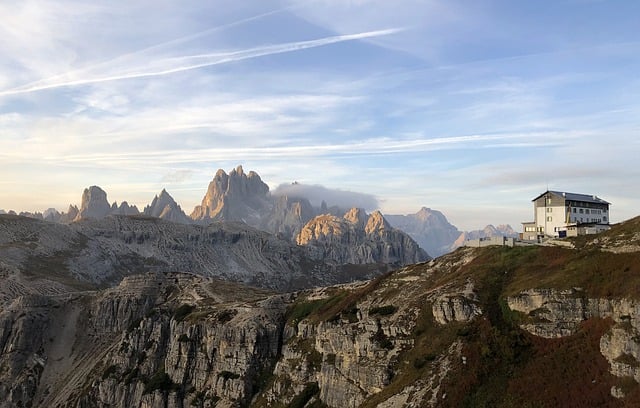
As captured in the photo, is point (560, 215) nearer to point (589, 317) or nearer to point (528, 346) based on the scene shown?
point (589, 317)

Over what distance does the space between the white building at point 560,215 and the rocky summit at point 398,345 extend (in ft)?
73.8

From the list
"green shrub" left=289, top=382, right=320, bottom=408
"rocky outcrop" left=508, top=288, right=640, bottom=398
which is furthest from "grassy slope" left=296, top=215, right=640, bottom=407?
"green shrub" left=289, top=382, right=320, bottom=408

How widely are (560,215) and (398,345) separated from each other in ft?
178

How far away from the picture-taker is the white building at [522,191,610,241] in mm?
115206

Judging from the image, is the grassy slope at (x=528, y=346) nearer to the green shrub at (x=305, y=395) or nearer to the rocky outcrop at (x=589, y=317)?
the rocky outcrop at (x=589, y=317)

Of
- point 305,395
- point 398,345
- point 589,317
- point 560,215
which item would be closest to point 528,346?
→ point 589,317

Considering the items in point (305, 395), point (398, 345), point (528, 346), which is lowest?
point (305, 395)

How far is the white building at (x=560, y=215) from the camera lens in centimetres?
11521

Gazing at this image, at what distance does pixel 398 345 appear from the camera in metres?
85.2

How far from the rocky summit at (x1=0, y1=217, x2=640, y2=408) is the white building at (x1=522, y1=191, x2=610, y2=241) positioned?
22.5 metres

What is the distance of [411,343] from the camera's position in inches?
3295

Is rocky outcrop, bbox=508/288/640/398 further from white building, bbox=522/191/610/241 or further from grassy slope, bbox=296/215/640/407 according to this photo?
white building, bbox=522/191/610/241

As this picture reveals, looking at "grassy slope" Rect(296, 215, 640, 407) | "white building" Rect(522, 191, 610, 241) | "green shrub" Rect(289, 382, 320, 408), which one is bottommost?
"green shrub" Rect(289, 382, 320, 408)

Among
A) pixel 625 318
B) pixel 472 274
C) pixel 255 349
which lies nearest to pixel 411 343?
pixel 472 274
